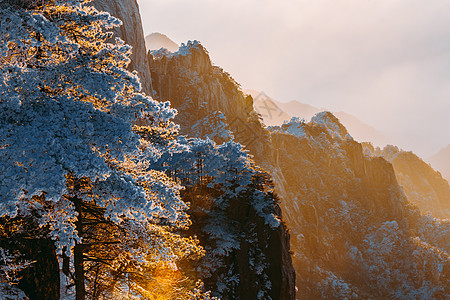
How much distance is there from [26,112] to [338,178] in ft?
409

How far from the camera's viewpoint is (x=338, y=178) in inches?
4747

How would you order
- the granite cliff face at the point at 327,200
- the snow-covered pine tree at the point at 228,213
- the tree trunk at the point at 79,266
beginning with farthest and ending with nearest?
the granite cliff face at the point at 327,200 → the snow-covered pine tree at the point at 228,213 → the tree trunk at the point at 79,266

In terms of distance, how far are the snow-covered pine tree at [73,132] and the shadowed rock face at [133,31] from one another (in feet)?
168

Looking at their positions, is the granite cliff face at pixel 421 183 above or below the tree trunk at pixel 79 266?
above

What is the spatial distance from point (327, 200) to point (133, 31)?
86660 millimetres

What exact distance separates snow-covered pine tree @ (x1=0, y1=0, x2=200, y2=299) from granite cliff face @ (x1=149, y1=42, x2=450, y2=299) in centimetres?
5821

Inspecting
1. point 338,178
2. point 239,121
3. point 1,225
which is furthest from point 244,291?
point 338,178

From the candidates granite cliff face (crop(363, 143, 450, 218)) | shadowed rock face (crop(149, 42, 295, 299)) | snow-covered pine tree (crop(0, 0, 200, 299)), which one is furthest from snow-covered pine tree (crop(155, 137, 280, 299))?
granite cliff face (crop(363, 143, 450, 218))

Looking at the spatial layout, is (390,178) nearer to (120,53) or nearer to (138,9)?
(138,9)

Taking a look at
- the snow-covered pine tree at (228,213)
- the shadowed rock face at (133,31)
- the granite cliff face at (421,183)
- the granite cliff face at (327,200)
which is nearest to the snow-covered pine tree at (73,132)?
the snow-covered pine tree at (228,213)

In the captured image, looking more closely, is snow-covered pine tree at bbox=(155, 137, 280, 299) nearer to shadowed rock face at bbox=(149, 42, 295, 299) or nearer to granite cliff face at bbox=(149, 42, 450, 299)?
granite cliff face at bbox=(149, 42, 450, 299)

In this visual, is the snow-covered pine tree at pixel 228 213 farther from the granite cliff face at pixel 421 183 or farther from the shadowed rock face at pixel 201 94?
the granite cliff face at pixel 421 183

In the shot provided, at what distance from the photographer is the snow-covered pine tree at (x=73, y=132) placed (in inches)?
248

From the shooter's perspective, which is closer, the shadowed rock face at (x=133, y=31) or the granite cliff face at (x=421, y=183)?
the shadowed rock face at (x=133, y=31)
